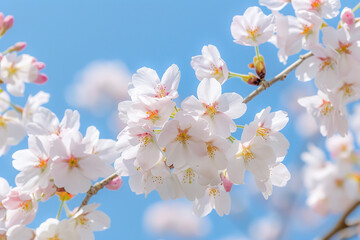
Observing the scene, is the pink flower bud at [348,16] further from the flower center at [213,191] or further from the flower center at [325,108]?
the flower center at [213,191]

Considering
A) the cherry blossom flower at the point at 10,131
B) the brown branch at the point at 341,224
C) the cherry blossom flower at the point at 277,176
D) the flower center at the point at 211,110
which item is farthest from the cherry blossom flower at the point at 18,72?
the brown branch at the point at 341,224

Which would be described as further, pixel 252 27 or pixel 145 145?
pixel 252 27

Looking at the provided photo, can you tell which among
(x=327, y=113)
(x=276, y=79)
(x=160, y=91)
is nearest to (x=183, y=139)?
(x=160, y=91)

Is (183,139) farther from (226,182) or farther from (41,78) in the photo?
(41,78)

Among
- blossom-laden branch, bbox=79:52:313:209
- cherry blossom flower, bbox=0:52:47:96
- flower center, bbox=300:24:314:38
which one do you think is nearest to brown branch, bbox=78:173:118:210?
blossom-laden branch, bbox=79:52:313:209

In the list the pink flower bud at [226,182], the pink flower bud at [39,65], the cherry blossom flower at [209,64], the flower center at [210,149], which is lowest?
the pink flower bud at [226,182]

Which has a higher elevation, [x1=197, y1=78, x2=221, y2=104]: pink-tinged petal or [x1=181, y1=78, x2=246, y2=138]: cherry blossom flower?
[x1=197, y1=78, x2=221, y2=104]: pink-tinged petal

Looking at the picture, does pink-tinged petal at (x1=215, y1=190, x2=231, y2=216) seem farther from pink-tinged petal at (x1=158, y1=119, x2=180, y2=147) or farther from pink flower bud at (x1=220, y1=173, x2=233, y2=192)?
pink-tinged petal at (x1=158, y1=119, x2=180, y2=147)
